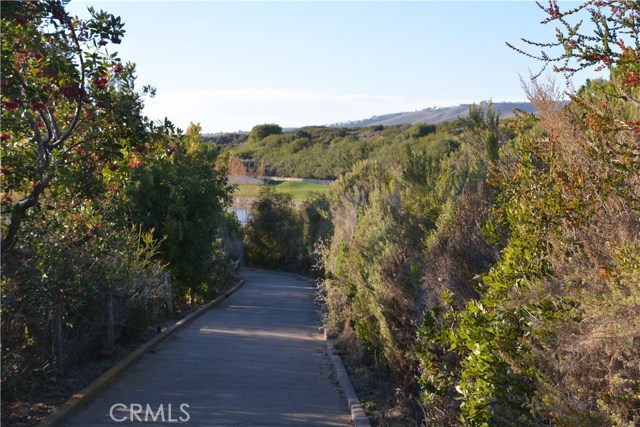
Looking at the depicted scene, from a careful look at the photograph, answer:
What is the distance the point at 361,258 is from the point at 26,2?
573cm

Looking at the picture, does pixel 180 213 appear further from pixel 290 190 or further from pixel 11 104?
pixel 290 190

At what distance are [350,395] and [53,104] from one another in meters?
4.91

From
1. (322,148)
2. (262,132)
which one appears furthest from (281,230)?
(262,132)

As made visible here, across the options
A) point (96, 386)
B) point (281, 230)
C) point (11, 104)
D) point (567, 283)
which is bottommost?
point (281, 230)

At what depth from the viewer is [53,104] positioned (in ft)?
29.6

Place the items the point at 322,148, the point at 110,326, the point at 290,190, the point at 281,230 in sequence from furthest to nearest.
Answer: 1. the point at 322,148
2. the point at 290,190
3. the point at 281,230
4. the point at 110,326

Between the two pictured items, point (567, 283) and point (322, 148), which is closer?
point (567, 283)

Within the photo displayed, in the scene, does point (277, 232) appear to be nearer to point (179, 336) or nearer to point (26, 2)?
point (179, 336)

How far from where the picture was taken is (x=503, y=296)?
227 inches

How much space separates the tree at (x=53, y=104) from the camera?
7.77m

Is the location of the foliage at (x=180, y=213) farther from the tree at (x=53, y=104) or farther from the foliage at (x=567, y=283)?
the foliage at (x=567, y=283)
